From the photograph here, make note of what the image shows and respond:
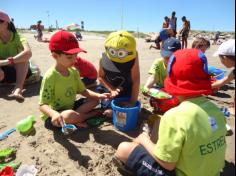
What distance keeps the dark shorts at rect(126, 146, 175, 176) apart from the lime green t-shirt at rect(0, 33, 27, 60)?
2.57 m

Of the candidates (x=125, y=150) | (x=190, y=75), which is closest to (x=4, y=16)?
(x=125, y=150)

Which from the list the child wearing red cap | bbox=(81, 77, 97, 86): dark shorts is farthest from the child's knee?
bbox=(81, 77, 97, 86): dark shorts

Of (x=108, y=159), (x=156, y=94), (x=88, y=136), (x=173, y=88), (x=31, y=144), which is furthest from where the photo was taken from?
(x=156, y=94)

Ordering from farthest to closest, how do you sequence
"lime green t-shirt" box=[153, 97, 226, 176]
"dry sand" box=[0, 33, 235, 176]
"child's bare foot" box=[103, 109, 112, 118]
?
"child's bare foot" box=[103, 109, 112, 118]
"dry sand" box=[0, 33, 235, 176]
"lime green t-shirt" box=[153, 97, 226, 176]

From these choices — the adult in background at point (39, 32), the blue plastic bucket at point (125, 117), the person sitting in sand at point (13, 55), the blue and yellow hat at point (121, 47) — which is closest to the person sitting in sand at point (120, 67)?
the blue and yellow hat at point (121, 47)

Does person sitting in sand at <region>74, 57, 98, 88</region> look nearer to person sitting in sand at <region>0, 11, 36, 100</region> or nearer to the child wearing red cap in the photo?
person sitting in sand at <region>0, 11, 36, 100</region>

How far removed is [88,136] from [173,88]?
128 cm

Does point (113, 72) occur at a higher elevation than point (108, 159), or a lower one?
higher

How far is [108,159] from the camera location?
221 cm

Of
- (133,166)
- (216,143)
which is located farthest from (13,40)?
(216,143)

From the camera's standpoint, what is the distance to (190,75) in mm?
1459

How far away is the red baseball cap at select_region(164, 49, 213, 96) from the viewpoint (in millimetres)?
1458

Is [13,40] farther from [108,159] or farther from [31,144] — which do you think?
[108,159]

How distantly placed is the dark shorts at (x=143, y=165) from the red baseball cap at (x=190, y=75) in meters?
0.50
